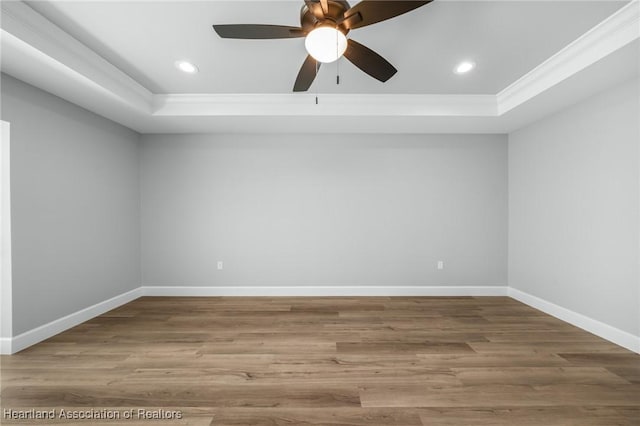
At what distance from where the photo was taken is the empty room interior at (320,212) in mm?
1811

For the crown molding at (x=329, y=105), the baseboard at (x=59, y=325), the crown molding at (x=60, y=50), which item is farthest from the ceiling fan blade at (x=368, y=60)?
the baseboard at (x=59, y=325)

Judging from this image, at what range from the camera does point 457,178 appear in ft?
13.0

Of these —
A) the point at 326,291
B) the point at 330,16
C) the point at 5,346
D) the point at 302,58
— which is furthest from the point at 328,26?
the point at 5,346

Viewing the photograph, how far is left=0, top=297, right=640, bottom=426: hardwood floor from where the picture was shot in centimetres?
164

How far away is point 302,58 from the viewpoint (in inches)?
96.2

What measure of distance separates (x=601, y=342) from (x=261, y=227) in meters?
3.73

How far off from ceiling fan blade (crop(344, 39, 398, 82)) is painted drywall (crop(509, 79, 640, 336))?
7.26ft

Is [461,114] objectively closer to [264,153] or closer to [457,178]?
[457,178]

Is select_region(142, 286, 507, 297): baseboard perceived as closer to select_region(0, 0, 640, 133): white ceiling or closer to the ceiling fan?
select_region(0, 0, 640, 133): white ceiling

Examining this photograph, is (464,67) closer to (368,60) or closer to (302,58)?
(368,60)

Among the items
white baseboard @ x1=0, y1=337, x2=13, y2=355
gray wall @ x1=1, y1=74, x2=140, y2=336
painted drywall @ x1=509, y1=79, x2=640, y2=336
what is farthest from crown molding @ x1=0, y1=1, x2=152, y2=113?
painted drywall @ x1=509, y1=79, x2=640, y2=336

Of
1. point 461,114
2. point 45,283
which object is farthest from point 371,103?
point 45,283

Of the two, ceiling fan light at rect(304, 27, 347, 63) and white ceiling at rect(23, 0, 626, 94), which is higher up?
white ceiling at rect(23, 0, 626, 94)

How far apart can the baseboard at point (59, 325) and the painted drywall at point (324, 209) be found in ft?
1.68
